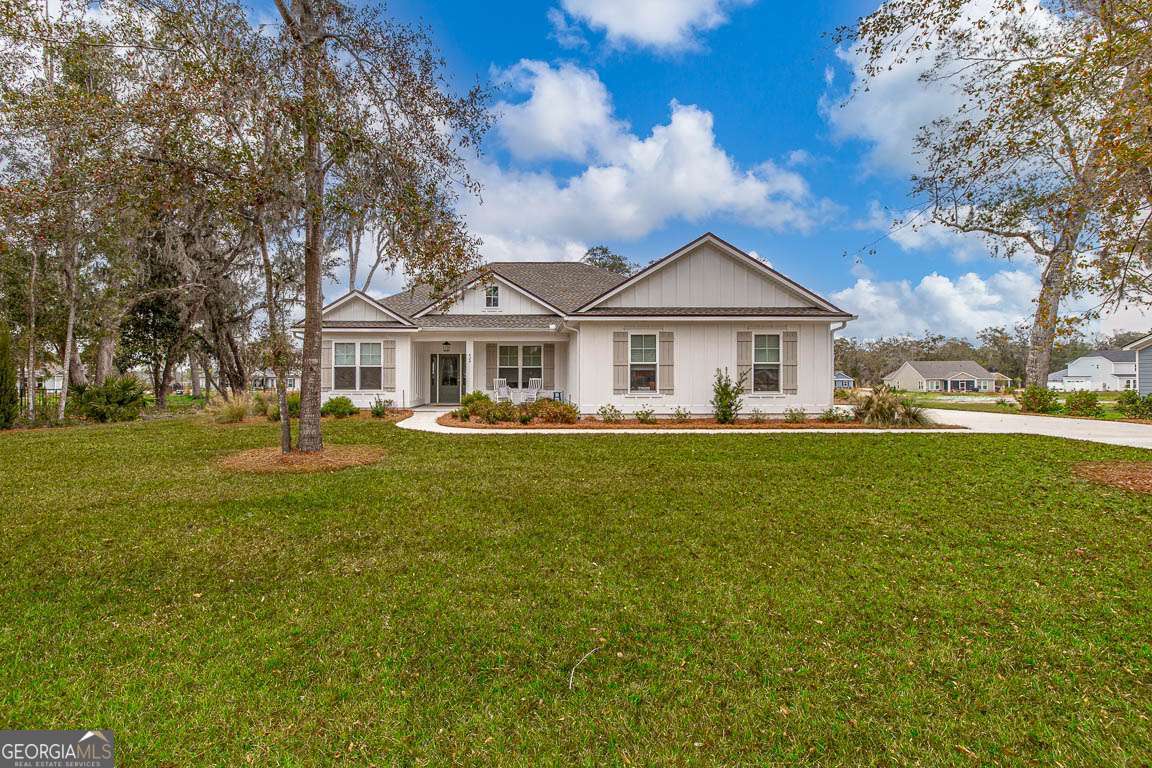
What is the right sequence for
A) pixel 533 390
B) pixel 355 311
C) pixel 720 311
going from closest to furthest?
1. pixel 720 311
2. pixel 533 390
3. pixel 355 311

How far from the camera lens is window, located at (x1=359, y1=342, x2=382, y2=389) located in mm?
16359

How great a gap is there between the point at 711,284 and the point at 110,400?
17.4m

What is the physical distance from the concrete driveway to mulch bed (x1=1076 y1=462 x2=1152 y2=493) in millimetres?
2705

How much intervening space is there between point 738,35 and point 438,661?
1498 cm

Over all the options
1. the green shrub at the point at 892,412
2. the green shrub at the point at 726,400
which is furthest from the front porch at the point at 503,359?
the green shrub at the point at 892,412

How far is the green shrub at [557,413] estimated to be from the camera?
12.7m

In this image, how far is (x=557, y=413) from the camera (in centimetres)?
1273

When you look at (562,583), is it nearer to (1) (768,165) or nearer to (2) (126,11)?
(2) (126,11)

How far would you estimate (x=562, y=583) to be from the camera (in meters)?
3.70

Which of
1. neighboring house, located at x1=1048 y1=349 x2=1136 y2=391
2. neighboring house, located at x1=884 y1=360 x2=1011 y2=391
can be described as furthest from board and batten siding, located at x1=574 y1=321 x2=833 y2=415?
neighboring house, located at x1=1048 y1=349 x2=1136 y2=391

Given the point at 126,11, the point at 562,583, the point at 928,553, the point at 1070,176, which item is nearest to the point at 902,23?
the point at 1070,176

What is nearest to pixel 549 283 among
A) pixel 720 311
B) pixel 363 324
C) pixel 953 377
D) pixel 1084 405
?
pixel 363 324

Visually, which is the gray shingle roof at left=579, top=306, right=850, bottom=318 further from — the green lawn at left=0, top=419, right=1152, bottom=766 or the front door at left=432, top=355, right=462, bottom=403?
the green lawn at left=0, top=419, right=1152, bottom=766

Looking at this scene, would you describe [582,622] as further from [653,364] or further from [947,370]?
[947,370]
